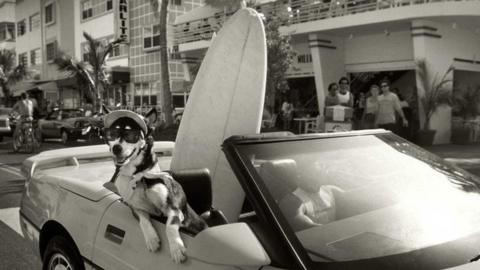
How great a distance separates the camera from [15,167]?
9828 millimetres

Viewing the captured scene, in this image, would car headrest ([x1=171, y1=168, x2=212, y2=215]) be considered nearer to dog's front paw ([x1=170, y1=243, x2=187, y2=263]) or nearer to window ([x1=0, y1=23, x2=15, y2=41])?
dog's front paw ([x1=170, y1=243, x2=187, y2=263])

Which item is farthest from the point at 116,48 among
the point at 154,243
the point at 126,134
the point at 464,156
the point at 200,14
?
the point at 154,243

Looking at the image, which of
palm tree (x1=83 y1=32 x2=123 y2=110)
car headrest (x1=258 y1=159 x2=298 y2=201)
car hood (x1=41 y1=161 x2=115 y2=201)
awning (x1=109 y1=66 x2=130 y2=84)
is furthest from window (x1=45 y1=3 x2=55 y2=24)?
car headrest (x1=258 y1=159 x2=298 y2=201)

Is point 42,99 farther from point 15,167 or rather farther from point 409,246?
point 409,246

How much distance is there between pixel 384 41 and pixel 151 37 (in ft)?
45.9

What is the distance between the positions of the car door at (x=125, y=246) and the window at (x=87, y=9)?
30.3 meters

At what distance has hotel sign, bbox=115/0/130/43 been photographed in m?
26.5

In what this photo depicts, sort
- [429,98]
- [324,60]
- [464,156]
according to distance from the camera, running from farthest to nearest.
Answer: [324,60] → [429,98] → [464,156]

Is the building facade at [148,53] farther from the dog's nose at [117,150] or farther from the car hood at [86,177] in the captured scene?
the dog's nose at [117,150]

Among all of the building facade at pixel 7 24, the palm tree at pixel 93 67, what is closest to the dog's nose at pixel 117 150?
the palm tree at pixel 93 67

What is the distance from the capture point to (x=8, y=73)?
37.0 m

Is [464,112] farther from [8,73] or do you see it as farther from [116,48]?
[8,73]

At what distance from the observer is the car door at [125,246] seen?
1.92 m

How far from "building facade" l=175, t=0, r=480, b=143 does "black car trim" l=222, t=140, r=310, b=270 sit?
13.0 metres
